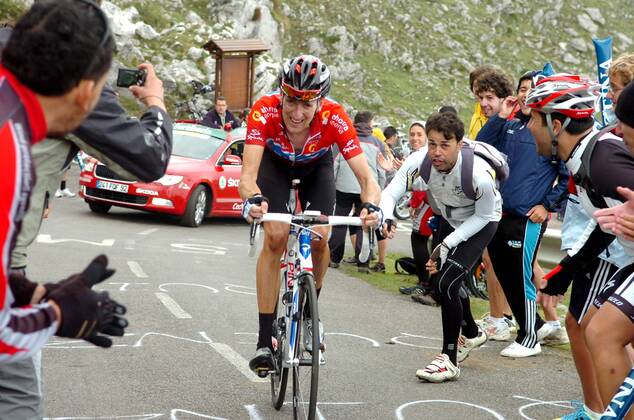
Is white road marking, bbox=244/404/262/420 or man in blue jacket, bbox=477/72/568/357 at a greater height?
man in blue jacket, bbox=477/72/568/357

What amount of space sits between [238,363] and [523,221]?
2.81m

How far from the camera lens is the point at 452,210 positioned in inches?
290

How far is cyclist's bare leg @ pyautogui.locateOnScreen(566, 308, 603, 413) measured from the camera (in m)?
5.56

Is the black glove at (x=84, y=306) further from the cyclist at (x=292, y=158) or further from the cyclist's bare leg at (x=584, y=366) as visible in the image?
the cyclist's bare leg at (x=584, y=366)

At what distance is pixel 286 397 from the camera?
6328 millimetres

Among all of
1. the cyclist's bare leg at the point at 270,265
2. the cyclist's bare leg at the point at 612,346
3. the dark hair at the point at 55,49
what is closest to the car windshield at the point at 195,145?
the cyclist's bare leg at the point at 270,265

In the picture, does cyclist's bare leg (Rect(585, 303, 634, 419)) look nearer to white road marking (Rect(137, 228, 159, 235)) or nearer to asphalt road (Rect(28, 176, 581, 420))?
asphalt road (Rect(28, 176, 581, 420))

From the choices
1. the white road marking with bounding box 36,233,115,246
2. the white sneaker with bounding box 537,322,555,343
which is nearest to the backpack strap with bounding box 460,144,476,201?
the white sneaker with bounding box 537,322,555,343

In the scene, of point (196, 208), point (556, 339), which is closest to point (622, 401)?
point (556, 339)

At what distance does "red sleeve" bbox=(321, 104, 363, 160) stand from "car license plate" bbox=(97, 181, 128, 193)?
11.1 metres

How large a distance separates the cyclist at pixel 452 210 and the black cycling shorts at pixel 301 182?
1.56ft

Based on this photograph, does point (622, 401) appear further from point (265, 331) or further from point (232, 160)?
point (232, 160)

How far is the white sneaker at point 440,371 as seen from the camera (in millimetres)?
6898

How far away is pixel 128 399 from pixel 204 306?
11.6 feet
